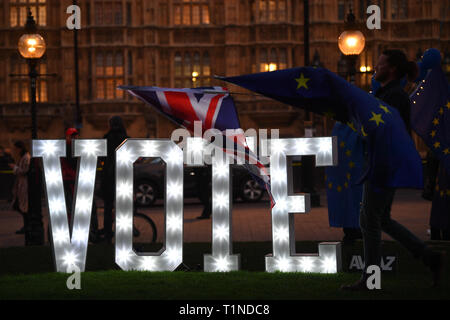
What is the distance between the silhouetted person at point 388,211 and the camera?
6.32m

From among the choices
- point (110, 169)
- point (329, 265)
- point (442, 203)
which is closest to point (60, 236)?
point (329, 265)

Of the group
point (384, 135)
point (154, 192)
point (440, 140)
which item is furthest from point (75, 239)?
point (154, 192)

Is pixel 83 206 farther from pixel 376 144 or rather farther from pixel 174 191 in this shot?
pixel 376 144

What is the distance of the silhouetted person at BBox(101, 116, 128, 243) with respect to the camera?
443 inches

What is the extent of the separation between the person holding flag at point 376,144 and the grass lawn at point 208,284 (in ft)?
0.95

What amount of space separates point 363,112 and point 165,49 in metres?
29.3

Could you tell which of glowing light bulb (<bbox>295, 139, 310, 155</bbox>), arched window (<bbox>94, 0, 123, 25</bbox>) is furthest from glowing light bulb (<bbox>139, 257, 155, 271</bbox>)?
arched window (<bbox>94, 0, 123, 25</bbox>)

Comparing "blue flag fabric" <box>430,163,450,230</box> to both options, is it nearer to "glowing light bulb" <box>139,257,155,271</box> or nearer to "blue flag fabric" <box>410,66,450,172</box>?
"blue flag fabric" <box>410,66,450,172</box>

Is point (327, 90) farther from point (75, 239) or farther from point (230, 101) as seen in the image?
point (75, 239)

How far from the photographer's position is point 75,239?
771 cm

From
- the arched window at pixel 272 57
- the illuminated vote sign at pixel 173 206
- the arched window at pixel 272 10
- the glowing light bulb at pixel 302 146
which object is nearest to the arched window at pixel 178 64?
the arched window at pixel 272 57

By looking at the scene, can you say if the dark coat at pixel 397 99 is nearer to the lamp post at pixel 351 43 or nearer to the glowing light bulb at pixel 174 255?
the glowing light bulb at pixel 174 255

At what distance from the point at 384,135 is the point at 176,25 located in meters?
29.5

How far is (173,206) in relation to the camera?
7.66 meters
